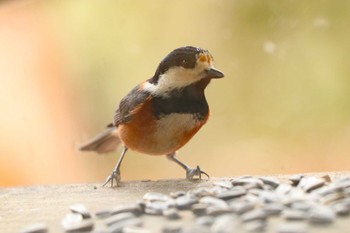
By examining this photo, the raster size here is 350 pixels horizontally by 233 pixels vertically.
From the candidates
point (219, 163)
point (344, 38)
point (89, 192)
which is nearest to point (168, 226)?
point (89, 192)

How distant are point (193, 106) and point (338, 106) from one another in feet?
3.92

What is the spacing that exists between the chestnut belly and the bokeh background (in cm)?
75

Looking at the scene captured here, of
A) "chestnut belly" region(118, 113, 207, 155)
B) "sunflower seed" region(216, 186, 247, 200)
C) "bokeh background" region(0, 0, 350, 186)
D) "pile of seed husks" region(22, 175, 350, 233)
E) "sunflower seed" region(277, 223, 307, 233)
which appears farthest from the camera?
"bokeh background" region(0, 0, 350, 186)

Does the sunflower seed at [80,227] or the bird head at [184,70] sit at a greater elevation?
the bird head at [184,70]

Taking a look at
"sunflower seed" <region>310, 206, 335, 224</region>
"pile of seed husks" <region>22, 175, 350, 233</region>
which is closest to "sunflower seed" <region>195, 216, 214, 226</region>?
"pile of seed husks" <region>22, 175, 350, 233</region>

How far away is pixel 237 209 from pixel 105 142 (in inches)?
58.6

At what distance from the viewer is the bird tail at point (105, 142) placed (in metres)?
3.14

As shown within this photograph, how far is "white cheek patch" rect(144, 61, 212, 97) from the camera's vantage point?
8.02 ft

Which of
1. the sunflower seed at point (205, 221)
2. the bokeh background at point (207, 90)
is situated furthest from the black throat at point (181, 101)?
the bokeh background at point (207, 90)

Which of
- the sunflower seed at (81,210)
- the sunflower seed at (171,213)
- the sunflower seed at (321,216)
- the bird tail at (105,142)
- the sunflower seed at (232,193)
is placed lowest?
the sunflower seed at (321,216)

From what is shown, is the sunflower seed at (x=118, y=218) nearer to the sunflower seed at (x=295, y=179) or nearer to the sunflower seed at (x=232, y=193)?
the sunflower seed at (x=232, y=193)

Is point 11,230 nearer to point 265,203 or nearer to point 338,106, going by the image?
point 265,203

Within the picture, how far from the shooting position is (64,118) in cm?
369

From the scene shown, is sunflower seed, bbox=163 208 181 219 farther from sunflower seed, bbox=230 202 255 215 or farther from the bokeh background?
the bokeh background
